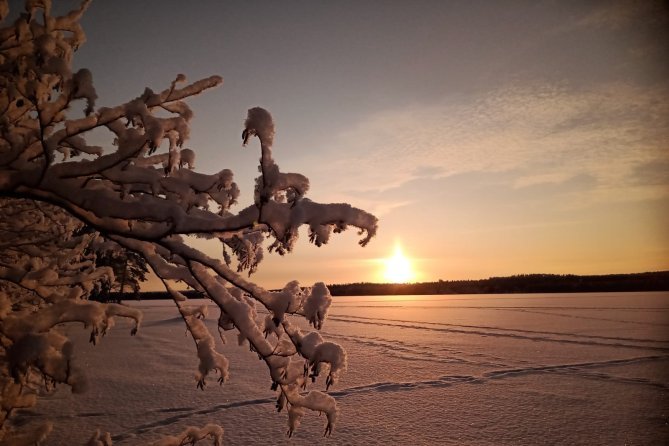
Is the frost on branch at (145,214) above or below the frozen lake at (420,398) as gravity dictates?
above

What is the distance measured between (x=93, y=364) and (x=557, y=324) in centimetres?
1045

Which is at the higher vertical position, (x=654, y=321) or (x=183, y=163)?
(x=183, y=163)

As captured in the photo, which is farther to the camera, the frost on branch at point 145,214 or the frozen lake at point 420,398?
the frozen lake at point 420,398

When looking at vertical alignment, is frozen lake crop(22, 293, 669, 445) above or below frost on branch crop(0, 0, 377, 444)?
below

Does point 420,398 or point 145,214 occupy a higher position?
point 145,214

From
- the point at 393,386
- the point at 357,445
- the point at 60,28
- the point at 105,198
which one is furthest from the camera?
the point at 393,386

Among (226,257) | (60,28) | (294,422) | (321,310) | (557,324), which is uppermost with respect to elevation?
(60,28)

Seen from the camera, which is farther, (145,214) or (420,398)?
(420,398)

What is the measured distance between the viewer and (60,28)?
1845mm

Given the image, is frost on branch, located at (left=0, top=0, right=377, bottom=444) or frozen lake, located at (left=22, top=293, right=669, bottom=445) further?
frozen lake, located at (left=22, top=293, right=669, bottom=445)

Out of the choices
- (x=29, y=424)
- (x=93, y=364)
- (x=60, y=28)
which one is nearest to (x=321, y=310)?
(x=60, y=28)

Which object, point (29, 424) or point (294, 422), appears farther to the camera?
point (29, 424)

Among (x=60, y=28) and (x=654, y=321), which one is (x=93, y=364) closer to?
(x=60, y=28)

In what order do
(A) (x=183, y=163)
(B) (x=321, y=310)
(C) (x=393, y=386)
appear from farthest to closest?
(C) (x=393, y=386)
(A) (x=183, y=163)
(B) (x=321, y=310)
